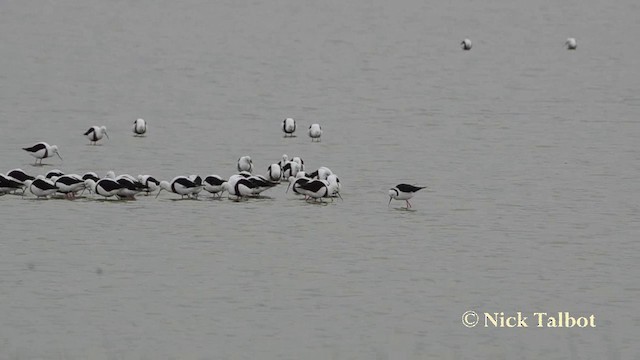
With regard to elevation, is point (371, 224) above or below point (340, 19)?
below

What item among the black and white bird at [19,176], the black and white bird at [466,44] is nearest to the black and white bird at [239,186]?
the black and white bird at [19,176]

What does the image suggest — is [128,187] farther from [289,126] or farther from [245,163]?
[289,126]

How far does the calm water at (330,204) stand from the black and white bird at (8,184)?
0.35 m

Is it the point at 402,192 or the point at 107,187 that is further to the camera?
the point at 107,187

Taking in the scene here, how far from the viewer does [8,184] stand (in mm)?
28609

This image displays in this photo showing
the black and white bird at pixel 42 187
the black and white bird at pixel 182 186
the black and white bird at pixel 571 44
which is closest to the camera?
the black and white bird at pixel 42 187

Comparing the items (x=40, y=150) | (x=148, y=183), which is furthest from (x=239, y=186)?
(x=40, y=150)

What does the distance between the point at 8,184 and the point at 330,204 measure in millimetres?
6840

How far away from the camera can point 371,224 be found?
2628 cm

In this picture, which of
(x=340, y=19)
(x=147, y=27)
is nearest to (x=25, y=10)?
(x=147, y=27)

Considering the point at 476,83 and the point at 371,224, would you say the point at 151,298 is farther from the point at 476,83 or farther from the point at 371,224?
the point at 476,83

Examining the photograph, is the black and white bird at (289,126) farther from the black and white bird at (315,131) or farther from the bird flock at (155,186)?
the bird flock at (155,186)

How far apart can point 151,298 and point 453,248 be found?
6351 mm

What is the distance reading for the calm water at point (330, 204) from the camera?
1819cm
